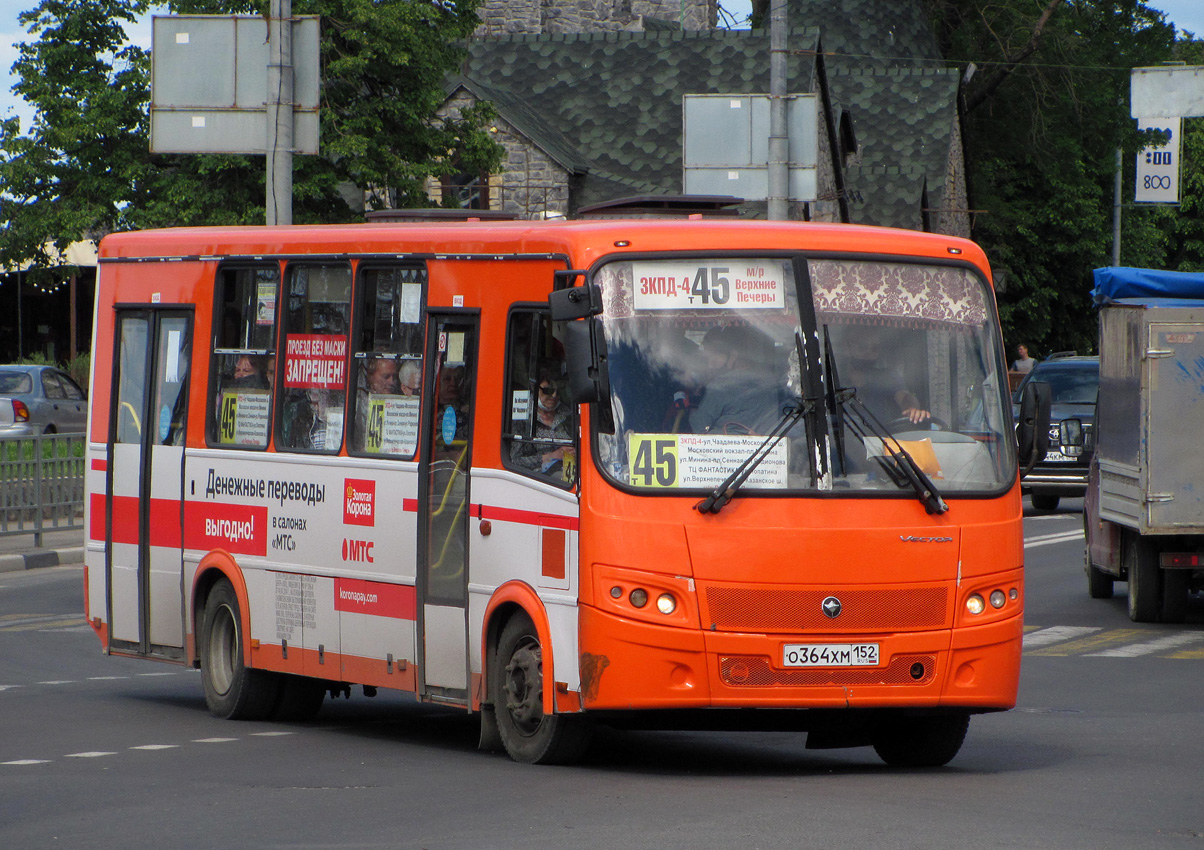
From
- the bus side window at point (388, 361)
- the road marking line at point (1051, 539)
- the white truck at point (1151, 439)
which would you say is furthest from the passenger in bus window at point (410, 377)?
the road marking line at point (1051, 539)

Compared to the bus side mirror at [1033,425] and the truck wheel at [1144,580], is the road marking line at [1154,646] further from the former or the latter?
the bus side mirror at [1033,425]

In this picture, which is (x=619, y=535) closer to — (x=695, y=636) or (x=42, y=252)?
(x=695, y=636)

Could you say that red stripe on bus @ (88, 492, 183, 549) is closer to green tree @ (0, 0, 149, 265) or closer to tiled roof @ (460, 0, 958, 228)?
green tree @ (0, 0, 149, 265)

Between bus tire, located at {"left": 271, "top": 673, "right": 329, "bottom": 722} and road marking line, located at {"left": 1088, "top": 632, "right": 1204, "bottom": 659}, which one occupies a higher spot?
bus tire, located at {"left": 271, "top": 673, "right": 329, "bottom": 722}

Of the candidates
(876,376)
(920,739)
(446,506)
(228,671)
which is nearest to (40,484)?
(228,671)

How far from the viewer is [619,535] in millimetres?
8906

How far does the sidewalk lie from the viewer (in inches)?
878

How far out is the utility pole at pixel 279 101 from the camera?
20.9 metres

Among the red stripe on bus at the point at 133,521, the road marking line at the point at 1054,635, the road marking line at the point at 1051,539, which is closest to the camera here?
the red stripe on bus at the point at 133,521

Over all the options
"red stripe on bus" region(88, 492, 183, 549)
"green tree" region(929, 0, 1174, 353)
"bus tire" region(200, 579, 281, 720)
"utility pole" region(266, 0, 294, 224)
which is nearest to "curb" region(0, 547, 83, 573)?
"utility pole" region(266, 0, 294, 224)

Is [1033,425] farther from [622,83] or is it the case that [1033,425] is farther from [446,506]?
[622,83]

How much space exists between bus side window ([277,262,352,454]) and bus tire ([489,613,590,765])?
186 centimetres

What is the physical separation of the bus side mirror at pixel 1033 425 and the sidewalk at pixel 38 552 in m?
14.8

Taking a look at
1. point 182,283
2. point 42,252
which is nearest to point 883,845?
point 182,283
